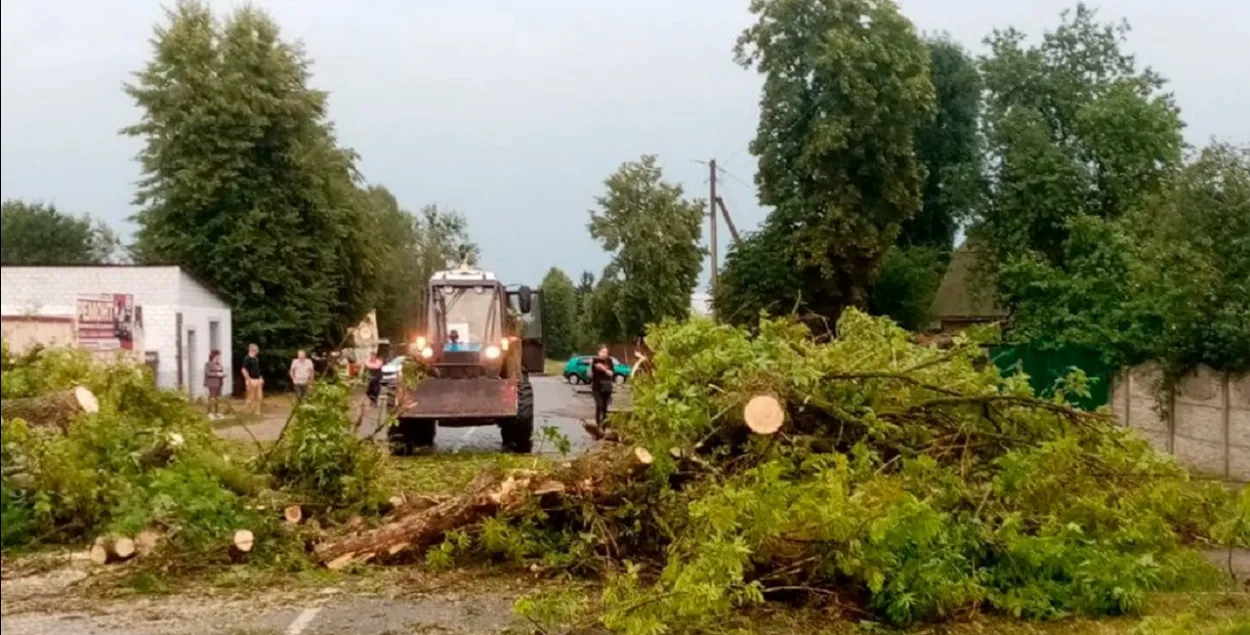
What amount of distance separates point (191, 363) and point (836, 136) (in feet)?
90.1

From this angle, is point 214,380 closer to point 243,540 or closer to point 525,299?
point 243,540

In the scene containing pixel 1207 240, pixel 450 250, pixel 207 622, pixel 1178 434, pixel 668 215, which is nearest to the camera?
pixel 207 622

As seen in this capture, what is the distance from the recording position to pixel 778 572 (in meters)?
7.96

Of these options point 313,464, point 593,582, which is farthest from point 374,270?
point 593,582

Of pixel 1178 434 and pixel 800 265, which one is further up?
pixel 800 265

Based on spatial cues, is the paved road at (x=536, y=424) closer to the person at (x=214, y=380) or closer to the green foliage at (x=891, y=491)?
the person at (x=214, y=380)

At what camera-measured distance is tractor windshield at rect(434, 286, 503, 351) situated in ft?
63.6

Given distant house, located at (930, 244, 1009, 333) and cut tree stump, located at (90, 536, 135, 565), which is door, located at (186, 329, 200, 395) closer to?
cut tree stump, located at (90, 536, 135, 565)

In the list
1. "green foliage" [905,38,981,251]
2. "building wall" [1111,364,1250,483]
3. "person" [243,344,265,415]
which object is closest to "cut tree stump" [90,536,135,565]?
"person" [243,344,265,415]

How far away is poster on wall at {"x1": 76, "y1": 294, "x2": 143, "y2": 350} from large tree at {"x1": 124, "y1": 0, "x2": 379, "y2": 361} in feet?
1.81

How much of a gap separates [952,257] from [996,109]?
11.4m

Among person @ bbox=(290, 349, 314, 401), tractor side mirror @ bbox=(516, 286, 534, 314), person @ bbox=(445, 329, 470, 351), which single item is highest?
tractor side mirror @ bbox=(516, 286, 534, 314)

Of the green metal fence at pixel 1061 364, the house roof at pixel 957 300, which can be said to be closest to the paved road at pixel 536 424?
the green metal fence at pixel 1061 364

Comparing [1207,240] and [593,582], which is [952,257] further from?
[593,582]
